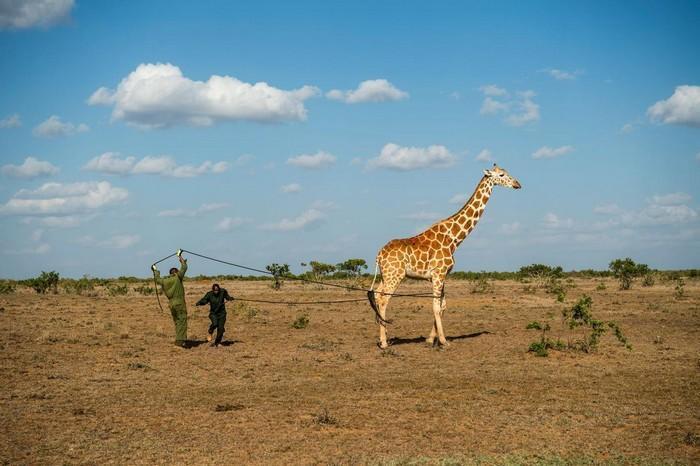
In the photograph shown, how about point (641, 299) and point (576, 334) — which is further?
point (641, 299)

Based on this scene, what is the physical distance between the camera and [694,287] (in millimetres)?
42250

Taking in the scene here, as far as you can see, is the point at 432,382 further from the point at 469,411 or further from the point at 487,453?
the point at 487,453

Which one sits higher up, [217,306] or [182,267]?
[182,267]

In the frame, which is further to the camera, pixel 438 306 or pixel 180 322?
pixel 180 322

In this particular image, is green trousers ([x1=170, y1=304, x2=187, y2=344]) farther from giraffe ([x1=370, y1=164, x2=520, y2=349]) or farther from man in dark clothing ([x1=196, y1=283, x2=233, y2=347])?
giraffe ([x1=370, y1=164, x2=520, y2=349])

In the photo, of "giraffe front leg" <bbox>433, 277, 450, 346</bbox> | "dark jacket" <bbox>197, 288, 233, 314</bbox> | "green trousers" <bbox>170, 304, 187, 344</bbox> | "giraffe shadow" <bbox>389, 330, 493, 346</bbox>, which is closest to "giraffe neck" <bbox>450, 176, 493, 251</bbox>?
"giraffe front leg" <bbox>433, 277, 450, 346</bbox>

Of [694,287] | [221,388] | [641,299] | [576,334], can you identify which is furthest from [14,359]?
[694,287]

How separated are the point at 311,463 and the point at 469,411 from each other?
352cm

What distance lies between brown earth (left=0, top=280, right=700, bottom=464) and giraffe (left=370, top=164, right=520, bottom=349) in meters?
1.27

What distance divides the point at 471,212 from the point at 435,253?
1596 millimetres

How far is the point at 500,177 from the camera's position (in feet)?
61.5

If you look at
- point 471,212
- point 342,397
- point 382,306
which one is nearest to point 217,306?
point 382,306

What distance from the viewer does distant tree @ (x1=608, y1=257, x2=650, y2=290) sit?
41844 mm

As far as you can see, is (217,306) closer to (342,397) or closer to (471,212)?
(342,397)
